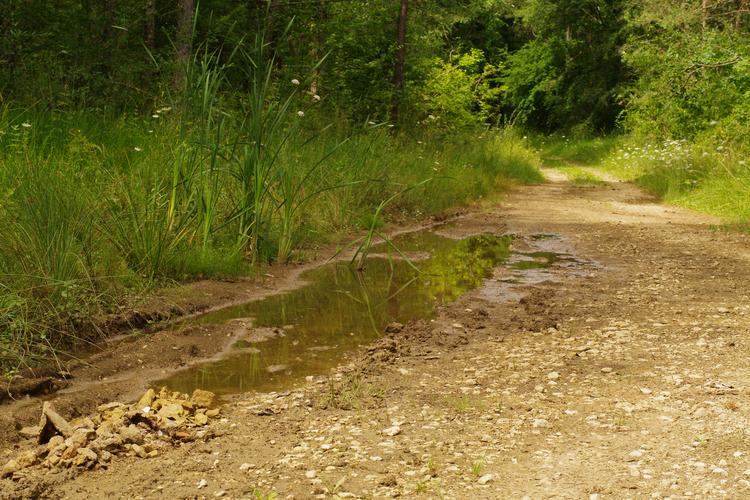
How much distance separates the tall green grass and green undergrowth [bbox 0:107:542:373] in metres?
0.01

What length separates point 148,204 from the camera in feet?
19.7

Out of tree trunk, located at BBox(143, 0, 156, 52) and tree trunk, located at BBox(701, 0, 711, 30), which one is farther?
tree trunk, located at BBox(701, 0, 711, 30)

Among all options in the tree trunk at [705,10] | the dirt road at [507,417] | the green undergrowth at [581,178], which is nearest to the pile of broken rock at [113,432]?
the dirt road at [507,417]

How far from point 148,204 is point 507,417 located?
353 centimetres

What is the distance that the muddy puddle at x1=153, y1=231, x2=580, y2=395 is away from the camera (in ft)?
14.9

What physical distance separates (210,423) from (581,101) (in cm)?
3126

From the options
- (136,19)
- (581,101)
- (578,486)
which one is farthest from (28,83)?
(581,101)

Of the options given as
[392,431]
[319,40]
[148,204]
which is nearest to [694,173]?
[319,40]

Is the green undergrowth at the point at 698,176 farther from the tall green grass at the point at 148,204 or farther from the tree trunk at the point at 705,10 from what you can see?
the tall green grass at the point at 148,204

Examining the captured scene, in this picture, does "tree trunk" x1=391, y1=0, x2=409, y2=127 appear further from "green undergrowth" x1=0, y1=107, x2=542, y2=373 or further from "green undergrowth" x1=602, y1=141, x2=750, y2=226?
"green undergrowth" x1=602, y1=141, x2=750, y2=226

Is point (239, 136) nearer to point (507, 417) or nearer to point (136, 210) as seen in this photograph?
point (136, 210)

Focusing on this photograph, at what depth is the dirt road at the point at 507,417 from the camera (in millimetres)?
2992

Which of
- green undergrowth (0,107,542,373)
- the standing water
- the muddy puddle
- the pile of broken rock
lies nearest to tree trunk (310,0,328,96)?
green undergrowth (0,107,542,373)

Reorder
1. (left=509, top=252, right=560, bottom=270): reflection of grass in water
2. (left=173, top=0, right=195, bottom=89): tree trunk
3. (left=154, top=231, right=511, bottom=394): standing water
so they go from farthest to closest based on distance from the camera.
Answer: (left=173, top=0, right=195, bottom=89): tree trunk → (left=509, top=252, right=560, bottom=270): reflection of grass in water → (left=154, top=231, right=511, bottom=394): standing water
